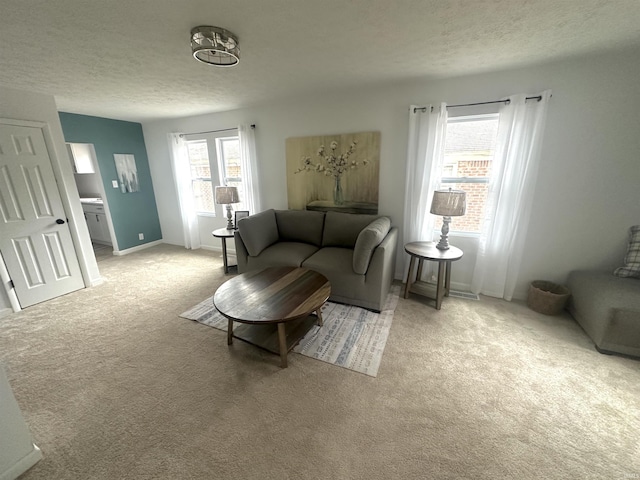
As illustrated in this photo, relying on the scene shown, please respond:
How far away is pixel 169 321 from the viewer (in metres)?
2.44

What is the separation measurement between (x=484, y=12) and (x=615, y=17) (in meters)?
0.87

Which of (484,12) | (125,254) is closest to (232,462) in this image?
(484,12)

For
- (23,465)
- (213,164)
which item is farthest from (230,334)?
(213,164)

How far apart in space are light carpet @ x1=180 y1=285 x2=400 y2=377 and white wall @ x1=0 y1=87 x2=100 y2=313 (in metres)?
1.84

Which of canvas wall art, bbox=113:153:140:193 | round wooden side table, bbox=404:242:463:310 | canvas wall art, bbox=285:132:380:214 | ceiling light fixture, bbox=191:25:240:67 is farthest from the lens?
canvas wall art, bbox=113:153:140:193

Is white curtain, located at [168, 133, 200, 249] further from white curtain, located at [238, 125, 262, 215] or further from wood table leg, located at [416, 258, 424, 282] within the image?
wood table leg, located at [416, 258, 424, 282]

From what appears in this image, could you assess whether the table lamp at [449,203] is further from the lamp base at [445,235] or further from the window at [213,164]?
the window at [213,164]

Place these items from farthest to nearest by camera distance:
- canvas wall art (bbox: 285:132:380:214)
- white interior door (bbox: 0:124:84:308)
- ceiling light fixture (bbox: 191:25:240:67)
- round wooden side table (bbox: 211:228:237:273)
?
round wooden side table (bbox: 211:228:237:273) → canvas wall art (bbox: 285:132:380:214) → white interior door (bbox: 0:124:84:308) → ceiling light fixture (bbox: 191:25:240:67)

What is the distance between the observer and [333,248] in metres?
3.01

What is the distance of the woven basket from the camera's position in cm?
235

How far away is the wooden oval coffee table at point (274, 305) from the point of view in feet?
5.71

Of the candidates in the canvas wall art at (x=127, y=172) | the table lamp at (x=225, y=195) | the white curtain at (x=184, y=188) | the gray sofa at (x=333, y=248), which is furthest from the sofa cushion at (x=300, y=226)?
the canvas wall art at (x=127, y=172)

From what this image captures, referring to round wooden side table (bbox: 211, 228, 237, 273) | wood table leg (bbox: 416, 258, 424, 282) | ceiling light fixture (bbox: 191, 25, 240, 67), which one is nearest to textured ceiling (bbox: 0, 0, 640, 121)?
ceiling light fixture (bbox: 191, 25, 240, 67)

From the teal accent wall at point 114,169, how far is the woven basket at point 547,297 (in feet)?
20.0
